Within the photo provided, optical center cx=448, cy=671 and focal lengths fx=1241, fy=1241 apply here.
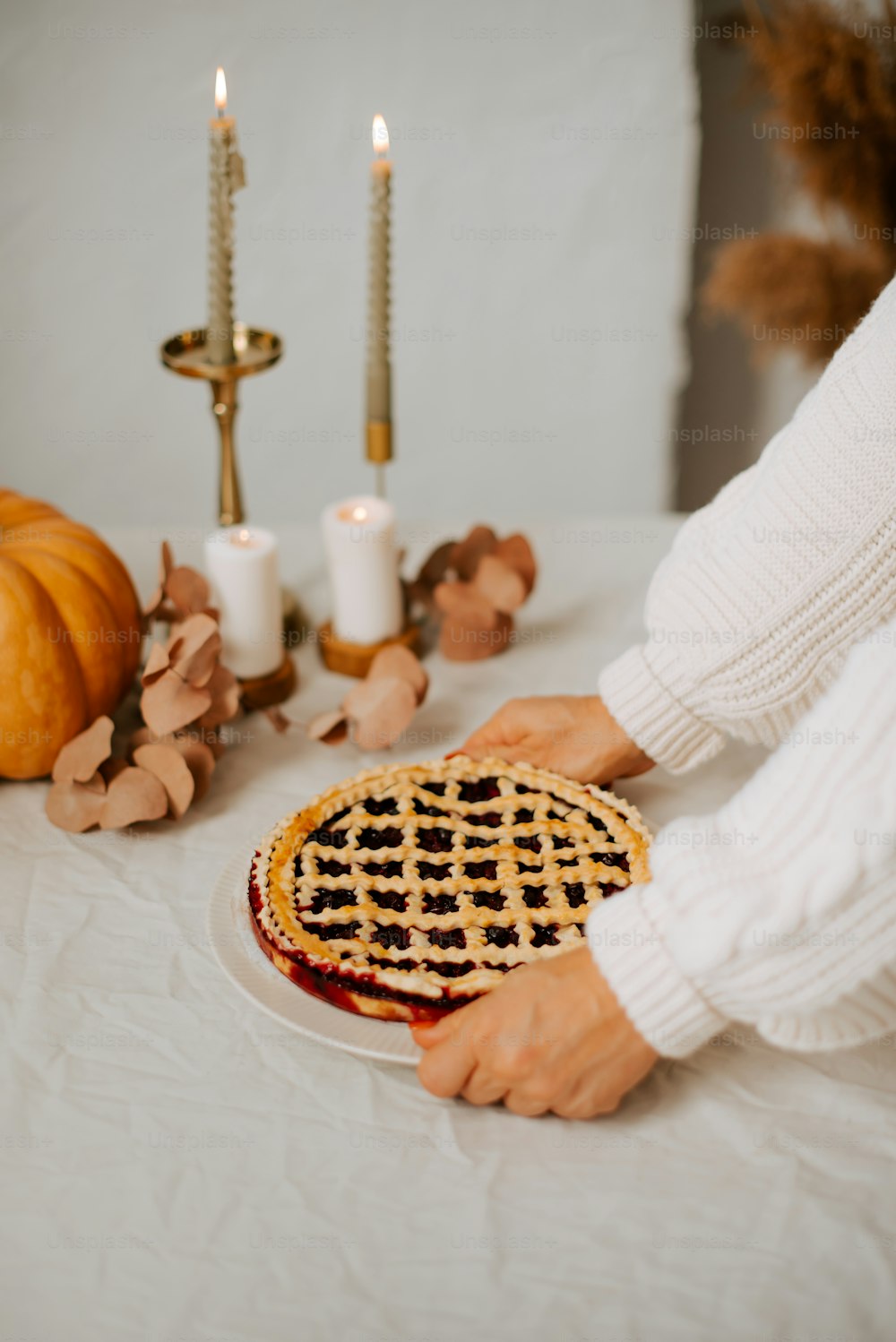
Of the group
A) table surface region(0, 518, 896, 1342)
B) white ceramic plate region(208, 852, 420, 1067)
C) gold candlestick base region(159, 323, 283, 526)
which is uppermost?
gold candlestick base region(159, 323, 283, 526)

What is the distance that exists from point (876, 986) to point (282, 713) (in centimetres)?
66

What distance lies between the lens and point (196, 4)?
2.14 metres

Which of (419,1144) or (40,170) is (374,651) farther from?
(40,170)

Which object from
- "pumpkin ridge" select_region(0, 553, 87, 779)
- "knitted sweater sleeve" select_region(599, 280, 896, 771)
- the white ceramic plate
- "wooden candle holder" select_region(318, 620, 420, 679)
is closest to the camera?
the white ceramic plate

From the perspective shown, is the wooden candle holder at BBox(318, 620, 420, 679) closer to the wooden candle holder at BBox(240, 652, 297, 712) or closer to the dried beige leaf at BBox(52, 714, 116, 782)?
the wooden candle holder at BBox(240, 652, 297, 712)

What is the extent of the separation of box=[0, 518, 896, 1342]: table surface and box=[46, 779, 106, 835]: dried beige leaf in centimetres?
9

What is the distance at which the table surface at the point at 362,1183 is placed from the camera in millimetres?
673

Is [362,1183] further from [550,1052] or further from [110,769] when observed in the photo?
[110,769]

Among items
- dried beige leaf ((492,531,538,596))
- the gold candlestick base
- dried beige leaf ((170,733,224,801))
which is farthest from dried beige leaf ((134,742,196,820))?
dried beige leaf ((492,531,538,596))

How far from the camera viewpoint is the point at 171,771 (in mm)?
1071

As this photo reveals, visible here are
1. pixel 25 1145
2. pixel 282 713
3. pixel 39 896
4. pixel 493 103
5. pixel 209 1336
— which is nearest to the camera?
pixel 209 1336

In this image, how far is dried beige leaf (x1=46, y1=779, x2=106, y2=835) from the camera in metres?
1.06

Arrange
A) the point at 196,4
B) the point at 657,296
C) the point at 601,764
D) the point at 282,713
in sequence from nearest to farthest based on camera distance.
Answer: the point at 601,764 < the point at 282,713 < the point at 196,4 < the point at 657,296

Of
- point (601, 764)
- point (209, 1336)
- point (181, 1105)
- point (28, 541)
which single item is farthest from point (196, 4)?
point (209, 1336)
